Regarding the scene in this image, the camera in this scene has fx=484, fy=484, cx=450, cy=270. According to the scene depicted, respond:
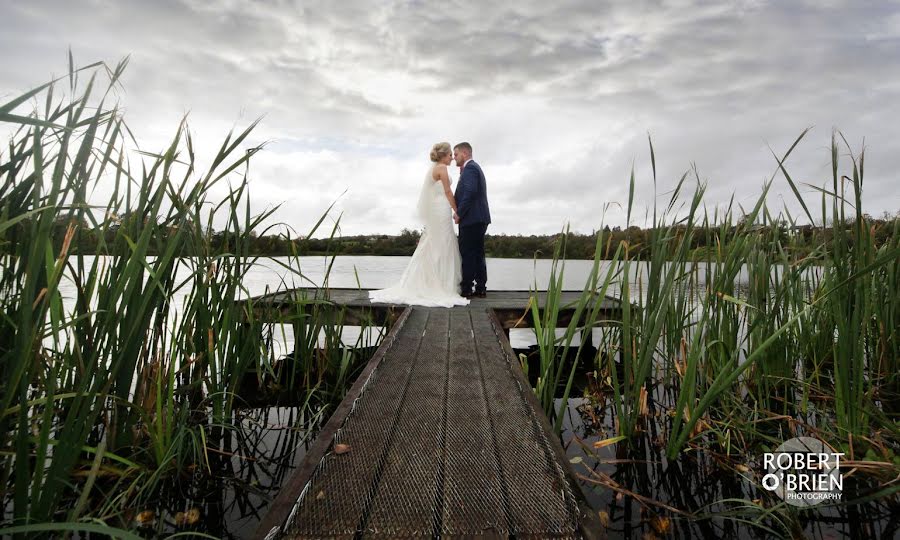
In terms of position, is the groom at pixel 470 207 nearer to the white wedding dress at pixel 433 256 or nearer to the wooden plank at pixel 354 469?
the white wedding dress at pixel 433 256

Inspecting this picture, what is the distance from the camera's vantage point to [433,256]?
5.80m

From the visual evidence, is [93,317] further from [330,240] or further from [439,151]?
[439,151]

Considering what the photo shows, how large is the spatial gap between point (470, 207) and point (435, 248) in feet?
2.41

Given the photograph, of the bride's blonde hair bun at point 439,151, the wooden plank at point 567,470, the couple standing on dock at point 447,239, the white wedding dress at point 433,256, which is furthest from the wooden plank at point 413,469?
the bride's blonde hair bun at point 439,151

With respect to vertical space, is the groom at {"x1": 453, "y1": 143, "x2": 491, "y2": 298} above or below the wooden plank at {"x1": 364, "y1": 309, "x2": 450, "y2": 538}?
above

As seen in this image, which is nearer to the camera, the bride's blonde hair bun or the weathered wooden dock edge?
the weathered wooden dock edge

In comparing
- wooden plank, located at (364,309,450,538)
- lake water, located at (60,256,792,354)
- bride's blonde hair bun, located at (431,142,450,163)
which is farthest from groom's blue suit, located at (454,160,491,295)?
wooden plank, located at (364,309,450,538)

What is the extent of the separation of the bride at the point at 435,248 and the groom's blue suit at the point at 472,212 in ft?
0.65

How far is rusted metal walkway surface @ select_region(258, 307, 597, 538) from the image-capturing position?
4.06ft

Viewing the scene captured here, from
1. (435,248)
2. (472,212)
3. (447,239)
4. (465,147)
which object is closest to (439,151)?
(465,147)

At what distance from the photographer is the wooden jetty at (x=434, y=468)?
1.23 metres

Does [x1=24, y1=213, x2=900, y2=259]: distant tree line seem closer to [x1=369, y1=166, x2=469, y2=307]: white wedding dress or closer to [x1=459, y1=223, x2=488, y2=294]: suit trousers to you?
[x1=459, y1=223, x2=488, y2=294]: suit trousers

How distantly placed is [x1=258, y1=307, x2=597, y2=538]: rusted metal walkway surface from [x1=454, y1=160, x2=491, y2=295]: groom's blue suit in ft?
10.1

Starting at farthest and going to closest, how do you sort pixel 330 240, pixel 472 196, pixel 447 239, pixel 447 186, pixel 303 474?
pixel 447 239
pixel 447 186
pixel 472 196
pixel 330 240
pixel 303 474
